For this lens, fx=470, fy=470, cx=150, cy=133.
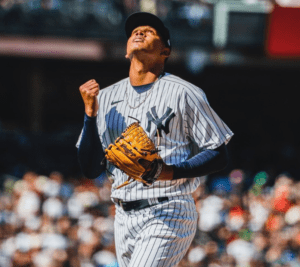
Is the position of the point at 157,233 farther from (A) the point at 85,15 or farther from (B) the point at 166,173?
(A) the point at 85,15

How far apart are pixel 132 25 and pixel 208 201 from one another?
5.05 meters

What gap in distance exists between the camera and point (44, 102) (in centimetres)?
1253

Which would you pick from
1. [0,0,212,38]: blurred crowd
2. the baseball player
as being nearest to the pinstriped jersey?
the baseball player

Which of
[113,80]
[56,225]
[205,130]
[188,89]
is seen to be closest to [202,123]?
[205,130]

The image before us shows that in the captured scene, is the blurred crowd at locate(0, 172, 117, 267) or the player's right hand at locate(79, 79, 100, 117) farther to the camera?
the blurred crowd at locate(0, 172, 117, 267)

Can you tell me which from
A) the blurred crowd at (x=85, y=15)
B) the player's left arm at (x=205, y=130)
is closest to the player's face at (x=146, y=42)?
the player's left arm at (x=205, y=130)

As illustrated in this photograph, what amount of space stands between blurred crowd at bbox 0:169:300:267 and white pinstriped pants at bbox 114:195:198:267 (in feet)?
9.06

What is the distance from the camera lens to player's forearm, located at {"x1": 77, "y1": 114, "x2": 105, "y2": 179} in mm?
1891

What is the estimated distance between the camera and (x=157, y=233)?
1768mm

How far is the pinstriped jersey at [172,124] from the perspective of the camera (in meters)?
1.80

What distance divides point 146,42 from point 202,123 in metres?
0.39

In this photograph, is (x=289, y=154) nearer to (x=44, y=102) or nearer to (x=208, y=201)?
(x=208, y=201)

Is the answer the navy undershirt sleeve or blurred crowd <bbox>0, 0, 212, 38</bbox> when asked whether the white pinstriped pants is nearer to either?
the navy undershirt sleeve

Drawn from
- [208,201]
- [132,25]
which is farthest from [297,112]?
[132,25]
